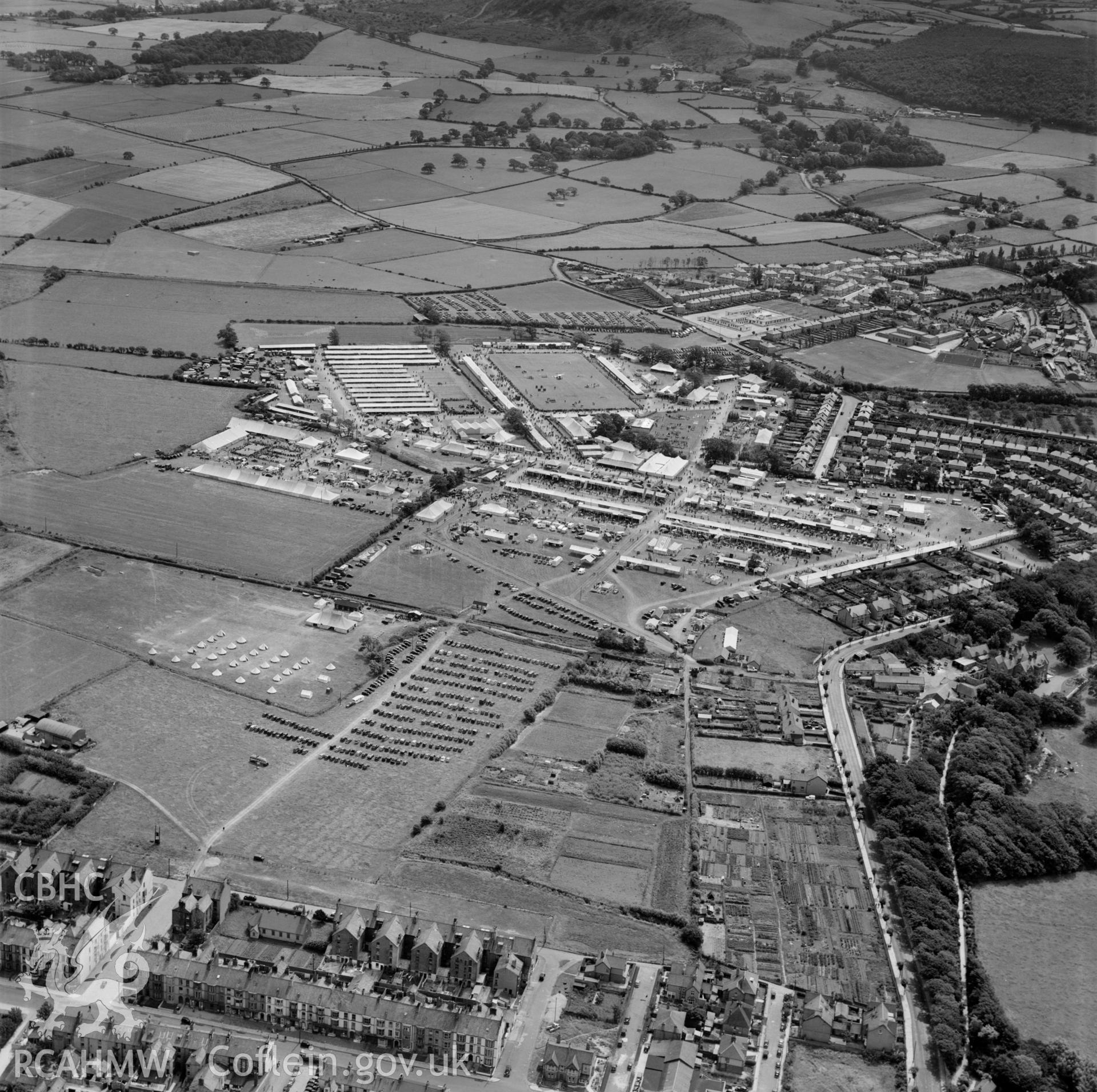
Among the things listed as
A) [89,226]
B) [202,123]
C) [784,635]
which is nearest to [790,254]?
[89,226]

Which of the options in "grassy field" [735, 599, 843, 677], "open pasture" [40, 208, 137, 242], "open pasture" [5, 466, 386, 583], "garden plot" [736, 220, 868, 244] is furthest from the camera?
"garden plot" [736, 220, 868, 244]

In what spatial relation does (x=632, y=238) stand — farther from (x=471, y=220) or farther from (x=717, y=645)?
(x=717, y=645)

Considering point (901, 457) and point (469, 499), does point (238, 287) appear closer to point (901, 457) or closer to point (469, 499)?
point (469, 499)

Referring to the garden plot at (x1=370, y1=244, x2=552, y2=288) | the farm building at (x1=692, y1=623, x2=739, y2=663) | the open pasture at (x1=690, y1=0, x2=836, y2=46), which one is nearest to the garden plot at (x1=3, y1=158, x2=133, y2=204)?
the garden plot at (x1=370, y1=244, x2=552, y2=288)

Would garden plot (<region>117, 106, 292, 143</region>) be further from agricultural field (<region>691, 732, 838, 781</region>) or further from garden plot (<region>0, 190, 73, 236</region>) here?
agricultural field (<region>691, 732, 838, 781</region>)

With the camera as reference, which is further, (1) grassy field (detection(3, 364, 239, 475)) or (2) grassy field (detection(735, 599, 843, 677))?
(1) grassy field (detection(3, 364, 239, 475))

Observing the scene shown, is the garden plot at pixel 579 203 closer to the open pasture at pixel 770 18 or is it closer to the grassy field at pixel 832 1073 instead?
the open pasture at pixel 770 18

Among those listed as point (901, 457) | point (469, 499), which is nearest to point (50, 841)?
point (469, 499)
